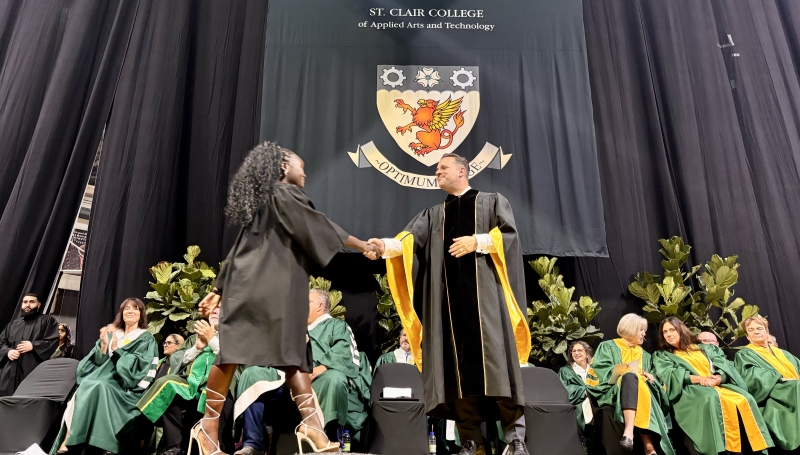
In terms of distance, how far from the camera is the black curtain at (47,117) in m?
6.25

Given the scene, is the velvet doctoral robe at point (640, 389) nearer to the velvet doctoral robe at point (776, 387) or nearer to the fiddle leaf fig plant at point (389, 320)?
the velvet doctoral robe at point (776, 387)

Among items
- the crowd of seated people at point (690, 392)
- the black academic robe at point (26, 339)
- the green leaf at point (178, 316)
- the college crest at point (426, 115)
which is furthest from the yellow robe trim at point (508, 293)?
the black academic robe at point (26, 339)

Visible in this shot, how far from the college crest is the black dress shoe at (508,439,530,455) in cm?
342

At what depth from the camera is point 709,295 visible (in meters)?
A: 6.17

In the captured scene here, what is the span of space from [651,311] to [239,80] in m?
5.13

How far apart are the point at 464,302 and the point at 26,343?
14.7 feet

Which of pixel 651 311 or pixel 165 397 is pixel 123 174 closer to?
pixel 165 397

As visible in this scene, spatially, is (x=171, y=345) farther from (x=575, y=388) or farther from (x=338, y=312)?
(x=575, y=388)

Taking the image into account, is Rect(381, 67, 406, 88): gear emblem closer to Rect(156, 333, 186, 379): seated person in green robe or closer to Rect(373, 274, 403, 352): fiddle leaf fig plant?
Rect(373, 274, 403, 352): fiddle leaf fig plant

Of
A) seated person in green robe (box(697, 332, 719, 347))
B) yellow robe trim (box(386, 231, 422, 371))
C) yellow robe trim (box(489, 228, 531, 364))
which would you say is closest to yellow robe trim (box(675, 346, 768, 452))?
seated person in green robe (box(697, 332, 719, 347))

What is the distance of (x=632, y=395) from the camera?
4617mm

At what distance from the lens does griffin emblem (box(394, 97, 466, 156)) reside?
22.0 ft

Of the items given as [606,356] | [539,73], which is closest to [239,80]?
[539,73]

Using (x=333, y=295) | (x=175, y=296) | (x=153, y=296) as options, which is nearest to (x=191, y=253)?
(x=175, y=296)
